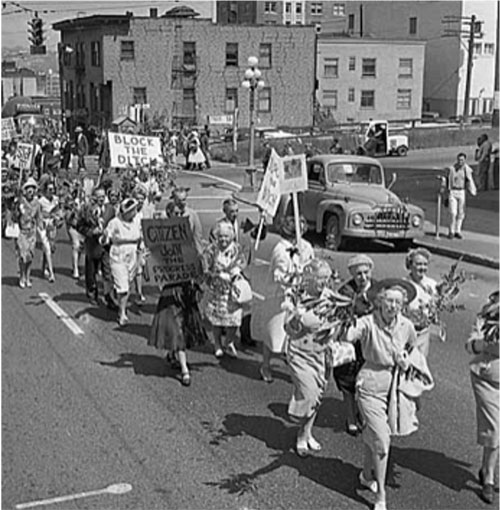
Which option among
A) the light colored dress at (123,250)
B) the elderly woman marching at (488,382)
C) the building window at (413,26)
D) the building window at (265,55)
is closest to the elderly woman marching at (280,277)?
the elderly woman marching at (488,382)

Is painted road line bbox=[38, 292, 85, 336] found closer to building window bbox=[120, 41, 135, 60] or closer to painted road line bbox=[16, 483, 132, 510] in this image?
painted road line bbox=[16, 483, 132, 510]

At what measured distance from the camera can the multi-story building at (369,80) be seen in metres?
57.8

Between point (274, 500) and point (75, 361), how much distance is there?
3916 mm

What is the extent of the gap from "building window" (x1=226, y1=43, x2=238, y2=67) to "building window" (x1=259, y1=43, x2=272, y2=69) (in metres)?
1.56

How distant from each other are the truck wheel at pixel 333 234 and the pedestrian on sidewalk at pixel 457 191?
2.33 m

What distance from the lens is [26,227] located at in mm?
13305

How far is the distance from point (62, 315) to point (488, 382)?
678 centimetres

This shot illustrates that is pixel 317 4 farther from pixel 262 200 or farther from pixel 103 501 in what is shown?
pixel 103 501

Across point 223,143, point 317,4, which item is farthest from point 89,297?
point 317,4

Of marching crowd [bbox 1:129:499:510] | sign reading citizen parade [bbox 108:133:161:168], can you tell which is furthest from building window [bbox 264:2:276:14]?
marching crowd [bbox 1:129:499:510]

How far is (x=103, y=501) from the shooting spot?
20.1 ft

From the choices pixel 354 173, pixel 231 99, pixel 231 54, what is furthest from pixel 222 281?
pixel 231 54

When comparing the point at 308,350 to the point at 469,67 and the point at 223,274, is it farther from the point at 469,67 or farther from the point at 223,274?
the point at 469,67

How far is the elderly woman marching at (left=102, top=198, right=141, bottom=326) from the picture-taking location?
Result: 36.3 feet
